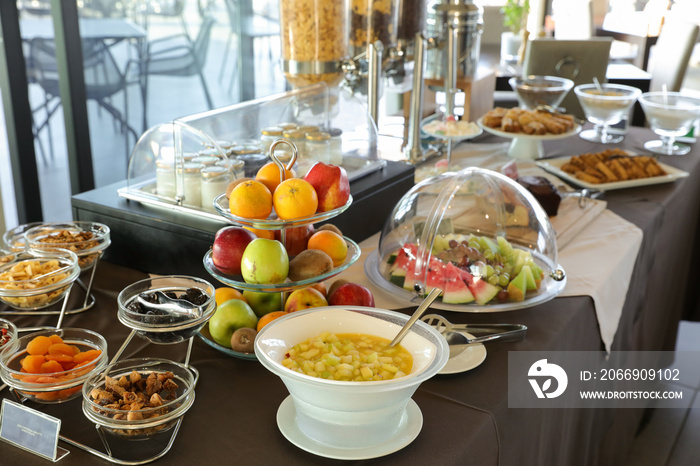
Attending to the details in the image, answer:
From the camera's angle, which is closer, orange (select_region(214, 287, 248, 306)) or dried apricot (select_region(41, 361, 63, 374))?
dried apricot (select_region(41, 361, 63, 374))

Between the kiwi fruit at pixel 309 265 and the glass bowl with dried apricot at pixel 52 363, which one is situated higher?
the kiwi fruit at pixel 309 265

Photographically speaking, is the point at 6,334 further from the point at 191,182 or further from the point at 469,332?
the point at 469,332

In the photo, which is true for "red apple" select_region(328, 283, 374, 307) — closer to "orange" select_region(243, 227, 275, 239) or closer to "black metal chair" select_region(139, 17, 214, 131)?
"orange" select_region(243, 227, 275, 239)

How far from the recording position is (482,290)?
1.13m

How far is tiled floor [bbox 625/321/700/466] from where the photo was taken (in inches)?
70.0

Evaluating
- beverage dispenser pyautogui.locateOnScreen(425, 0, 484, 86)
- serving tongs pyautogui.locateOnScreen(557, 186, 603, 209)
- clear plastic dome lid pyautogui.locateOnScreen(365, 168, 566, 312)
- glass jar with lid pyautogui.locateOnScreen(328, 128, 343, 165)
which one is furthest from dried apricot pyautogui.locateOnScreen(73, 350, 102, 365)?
beverage dispenser pyautogui.locateOnScreen(425, 0, 484, 86)

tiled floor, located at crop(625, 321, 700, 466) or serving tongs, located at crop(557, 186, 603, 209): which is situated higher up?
serving tongs, located at crop(557, 186, 603, 209)

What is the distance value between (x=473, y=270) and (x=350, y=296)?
25cm

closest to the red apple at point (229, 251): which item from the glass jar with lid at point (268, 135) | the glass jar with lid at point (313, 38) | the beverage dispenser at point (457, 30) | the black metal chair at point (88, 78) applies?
the glass jar with lid at point (268, 135)

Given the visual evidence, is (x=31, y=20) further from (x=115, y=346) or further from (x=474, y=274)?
(x=474, y=274)

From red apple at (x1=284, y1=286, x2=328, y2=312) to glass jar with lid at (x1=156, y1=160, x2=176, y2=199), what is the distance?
41cm

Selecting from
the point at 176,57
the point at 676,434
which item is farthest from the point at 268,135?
the point at 176,57

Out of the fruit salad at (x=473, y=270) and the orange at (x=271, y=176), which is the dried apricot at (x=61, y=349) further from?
the fruit salad at (x=473, y=270)

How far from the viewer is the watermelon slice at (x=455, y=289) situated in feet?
3.71
